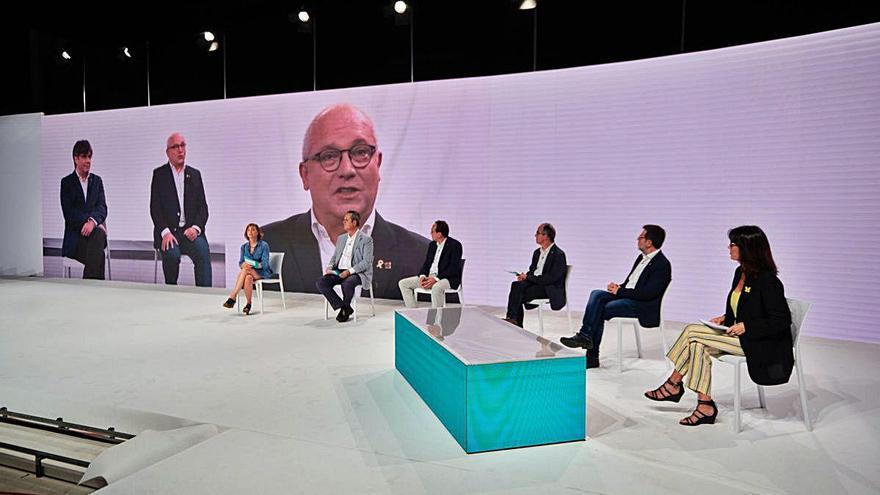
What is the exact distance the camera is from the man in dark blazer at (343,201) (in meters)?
7.65

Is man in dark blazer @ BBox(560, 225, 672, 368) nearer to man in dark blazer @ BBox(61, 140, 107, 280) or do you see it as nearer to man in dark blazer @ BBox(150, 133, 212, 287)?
man in dark blazer @ BBox(150, 133, 212, 287)

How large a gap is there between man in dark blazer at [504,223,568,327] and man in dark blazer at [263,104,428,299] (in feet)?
7.74

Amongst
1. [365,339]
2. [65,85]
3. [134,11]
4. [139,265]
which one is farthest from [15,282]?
[365,339]

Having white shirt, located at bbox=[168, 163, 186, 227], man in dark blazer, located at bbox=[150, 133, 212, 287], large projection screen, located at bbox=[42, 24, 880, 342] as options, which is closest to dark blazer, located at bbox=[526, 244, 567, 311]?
large projection screen, located at bbox=[42, 24, 880, 342]

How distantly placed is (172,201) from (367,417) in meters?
6.78

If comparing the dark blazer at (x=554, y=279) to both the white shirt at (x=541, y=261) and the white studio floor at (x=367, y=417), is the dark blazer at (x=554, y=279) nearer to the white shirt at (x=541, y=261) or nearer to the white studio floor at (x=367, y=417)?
the white shirt at (x=541, y=261)

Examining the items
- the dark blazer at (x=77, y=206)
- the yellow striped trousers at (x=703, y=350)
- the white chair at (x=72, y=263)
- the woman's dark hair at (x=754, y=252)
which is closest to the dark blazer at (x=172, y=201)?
the white chair at (x=72, y=263)

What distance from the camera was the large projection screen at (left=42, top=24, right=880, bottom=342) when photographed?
5258 millimetres

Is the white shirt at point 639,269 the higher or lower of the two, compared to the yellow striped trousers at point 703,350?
higher

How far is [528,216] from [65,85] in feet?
24.9

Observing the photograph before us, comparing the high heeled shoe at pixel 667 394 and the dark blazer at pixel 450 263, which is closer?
the high heeled shoe at pixel 667 394

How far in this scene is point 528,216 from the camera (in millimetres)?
6824

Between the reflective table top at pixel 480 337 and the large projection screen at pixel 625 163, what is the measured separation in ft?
8.74

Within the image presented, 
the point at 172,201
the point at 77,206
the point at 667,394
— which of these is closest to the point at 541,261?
the point at 667,394
